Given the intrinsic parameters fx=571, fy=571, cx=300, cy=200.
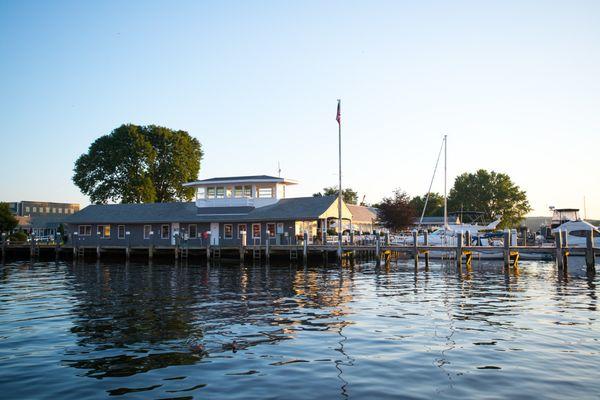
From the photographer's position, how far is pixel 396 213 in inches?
2753

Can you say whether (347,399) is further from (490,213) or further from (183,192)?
(490,213)

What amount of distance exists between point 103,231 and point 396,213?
1340 inches

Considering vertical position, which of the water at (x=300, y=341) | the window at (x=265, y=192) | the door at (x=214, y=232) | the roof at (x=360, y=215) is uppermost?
the window at (x=265, y=192)

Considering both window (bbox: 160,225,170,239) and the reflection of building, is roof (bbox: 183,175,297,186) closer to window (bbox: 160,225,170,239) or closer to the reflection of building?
window (bbox: 160,225,170,239)

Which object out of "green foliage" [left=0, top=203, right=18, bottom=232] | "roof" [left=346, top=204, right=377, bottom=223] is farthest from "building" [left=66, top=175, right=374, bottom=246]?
"green foliage" [left=0, top=203, right=18, bottom=232]

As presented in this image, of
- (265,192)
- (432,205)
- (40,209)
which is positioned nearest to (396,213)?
(265,192)

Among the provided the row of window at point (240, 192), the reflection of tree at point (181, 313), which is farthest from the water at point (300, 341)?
the row of window at point (240, 192)

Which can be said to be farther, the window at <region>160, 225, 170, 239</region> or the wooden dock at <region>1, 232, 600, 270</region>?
the window at <region>160, 225, 170, 239</region>

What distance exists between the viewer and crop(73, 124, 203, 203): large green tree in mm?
75188

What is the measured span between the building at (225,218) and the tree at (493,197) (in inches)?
2174

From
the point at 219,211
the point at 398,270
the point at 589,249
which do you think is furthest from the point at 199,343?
the point at 219,211

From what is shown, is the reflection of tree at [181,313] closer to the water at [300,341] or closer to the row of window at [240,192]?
the water at [300,341]

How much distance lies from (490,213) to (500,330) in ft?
303

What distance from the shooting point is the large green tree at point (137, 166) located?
7519 cm
